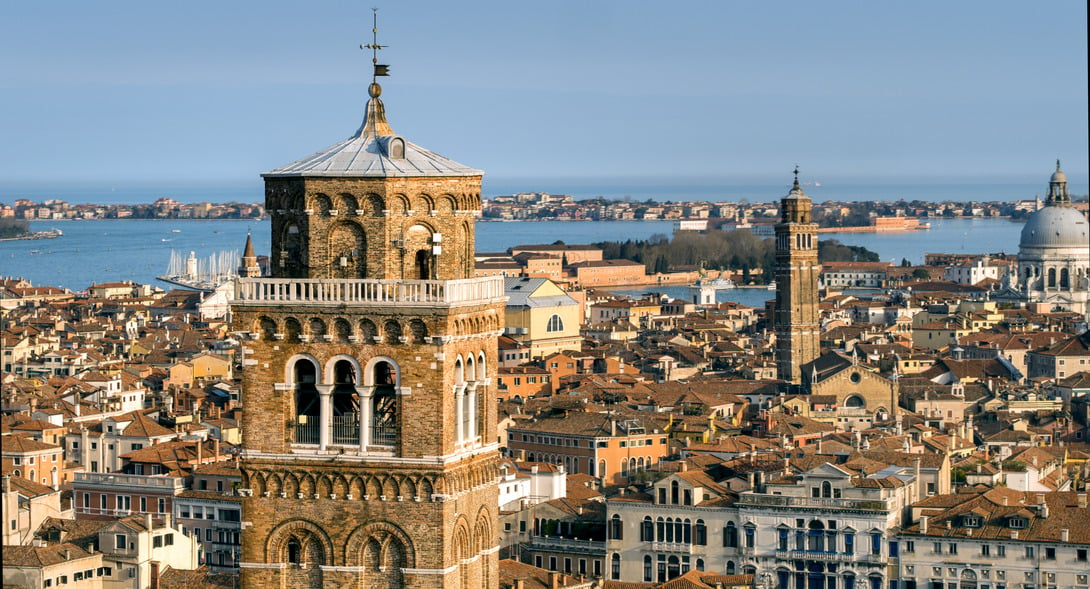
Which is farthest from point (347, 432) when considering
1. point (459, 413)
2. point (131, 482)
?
point (131, 482)

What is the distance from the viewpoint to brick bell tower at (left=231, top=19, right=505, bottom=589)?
1226cm

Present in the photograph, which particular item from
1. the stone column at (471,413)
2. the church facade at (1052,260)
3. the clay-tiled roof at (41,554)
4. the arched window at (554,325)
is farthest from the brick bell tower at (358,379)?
the church facade at (1052,260)

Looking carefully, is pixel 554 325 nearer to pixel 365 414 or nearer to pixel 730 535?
pixel 730 535

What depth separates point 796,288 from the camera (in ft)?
193

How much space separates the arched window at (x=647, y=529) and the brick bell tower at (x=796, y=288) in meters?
26.3

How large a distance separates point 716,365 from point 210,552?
33.2 meters

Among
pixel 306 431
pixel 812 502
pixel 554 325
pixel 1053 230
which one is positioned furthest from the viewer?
pixel 1053 230

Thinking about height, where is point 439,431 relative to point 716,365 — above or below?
above

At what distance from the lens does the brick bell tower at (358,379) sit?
12258mm

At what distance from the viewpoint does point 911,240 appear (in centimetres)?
18112

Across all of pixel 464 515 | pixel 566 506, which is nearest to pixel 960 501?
pixel 566 506

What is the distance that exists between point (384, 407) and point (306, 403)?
0.37 m

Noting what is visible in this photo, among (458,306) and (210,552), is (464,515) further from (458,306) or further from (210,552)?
(210,552)

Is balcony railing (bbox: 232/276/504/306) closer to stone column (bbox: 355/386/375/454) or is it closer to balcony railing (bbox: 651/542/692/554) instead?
stone column (bbox: 355/386/375/454)
